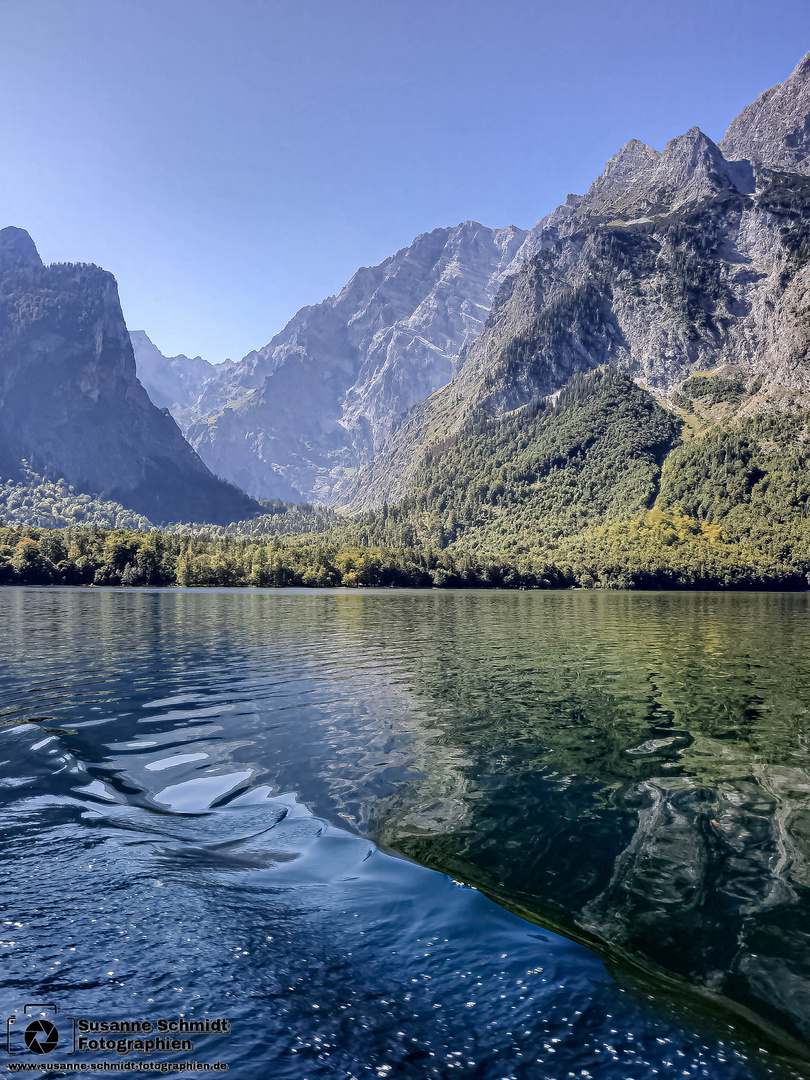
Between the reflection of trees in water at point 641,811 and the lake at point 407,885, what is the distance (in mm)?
75

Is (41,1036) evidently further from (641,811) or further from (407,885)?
(641,811)

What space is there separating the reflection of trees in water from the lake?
75 mm

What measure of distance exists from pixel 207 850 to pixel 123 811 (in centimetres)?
318

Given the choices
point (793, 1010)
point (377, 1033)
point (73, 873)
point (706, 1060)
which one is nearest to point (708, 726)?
point (793, 1010)

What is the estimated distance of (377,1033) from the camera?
7.10 metres

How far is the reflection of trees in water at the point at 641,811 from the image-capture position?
9.60 metres

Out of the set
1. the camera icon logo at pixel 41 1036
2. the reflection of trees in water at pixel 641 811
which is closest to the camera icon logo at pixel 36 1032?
the camera icon logo at pixel 41 1036

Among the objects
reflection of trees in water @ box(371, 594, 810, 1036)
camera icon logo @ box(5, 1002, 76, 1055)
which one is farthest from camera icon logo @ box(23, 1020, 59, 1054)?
reflection of trees in water @ box(371, 594, 810, 1036)

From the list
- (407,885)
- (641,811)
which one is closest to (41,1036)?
(407,885)

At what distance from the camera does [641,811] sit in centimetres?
Answer: 1493

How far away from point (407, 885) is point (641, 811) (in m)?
7.02

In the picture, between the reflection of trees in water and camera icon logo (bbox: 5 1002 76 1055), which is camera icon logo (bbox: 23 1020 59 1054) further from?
the reflection of trees in water

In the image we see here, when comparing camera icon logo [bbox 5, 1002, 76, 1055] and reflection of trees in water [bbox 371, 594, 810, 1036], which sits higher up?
camera icon logo [bbox 5, 1002, 76, 1055]

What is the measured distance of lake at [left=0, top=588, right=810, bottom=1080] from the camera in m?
7.10
